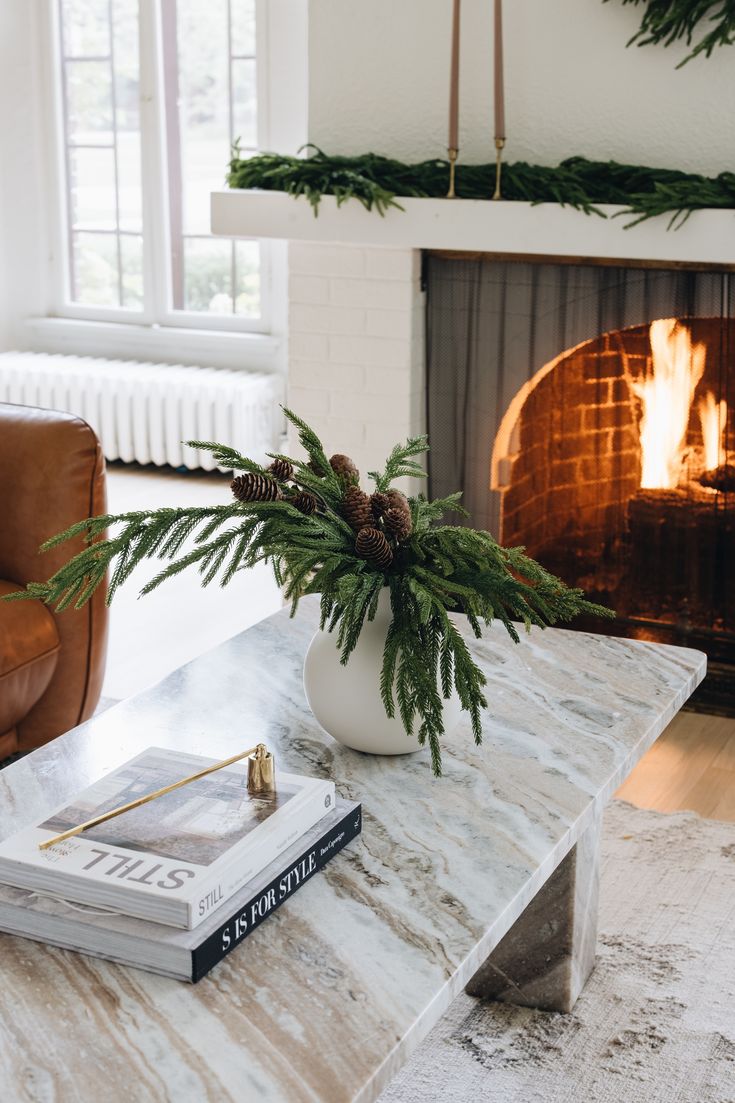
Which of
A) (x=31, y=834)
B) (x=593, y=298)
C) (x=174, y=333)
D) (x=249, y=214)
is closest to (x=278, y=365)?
(x=174, y=333)

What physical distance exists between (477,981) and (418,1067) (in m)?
0.17

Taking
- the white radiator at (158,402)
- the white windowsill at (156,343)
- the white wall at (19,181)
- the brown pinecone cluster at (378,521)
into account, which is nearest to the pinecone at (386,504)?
the brown pinecone cluster at (378,521)

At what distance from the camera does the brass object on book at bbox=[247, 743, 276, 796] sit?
1422 mm

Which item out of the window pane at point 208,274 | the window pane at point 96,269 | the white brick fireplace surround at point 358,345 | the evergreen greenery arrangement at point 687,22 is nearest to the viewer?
the evergreen greenery arrangement at point 687,22

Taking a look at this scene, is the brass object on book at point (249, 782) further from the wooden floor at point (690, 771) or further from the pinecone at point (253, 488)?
the wooden floor at point (690, 771)

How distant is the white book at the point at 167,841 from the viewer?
4.04 feet

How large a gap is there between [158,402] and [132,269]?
713 mm

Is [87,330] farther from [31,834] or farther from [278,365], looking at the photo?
[31,834]

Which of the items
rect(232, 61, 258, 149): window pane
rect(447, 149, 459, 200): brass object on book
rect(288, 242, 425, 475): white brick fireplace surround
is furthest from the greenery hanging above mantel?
rect(232, 61, 258, 149): window pane

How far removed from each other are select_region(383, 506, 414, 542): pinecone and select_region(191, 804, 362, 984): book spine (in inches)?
13.1

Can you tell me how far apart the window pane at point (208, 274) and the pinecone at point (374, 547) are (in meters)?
3.94

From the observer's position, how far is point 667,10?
2789 mm

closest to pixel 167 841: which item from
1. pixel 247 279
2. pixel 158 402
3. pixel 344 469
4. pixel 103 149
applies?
pixel 344 469

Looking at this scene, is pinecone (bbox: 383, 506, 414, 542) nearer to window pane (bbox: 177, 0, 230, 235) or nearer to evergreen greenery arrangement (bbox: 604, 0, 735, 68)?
evergreen greenery arrangement (bbox: 604, 0, 735, 68)
